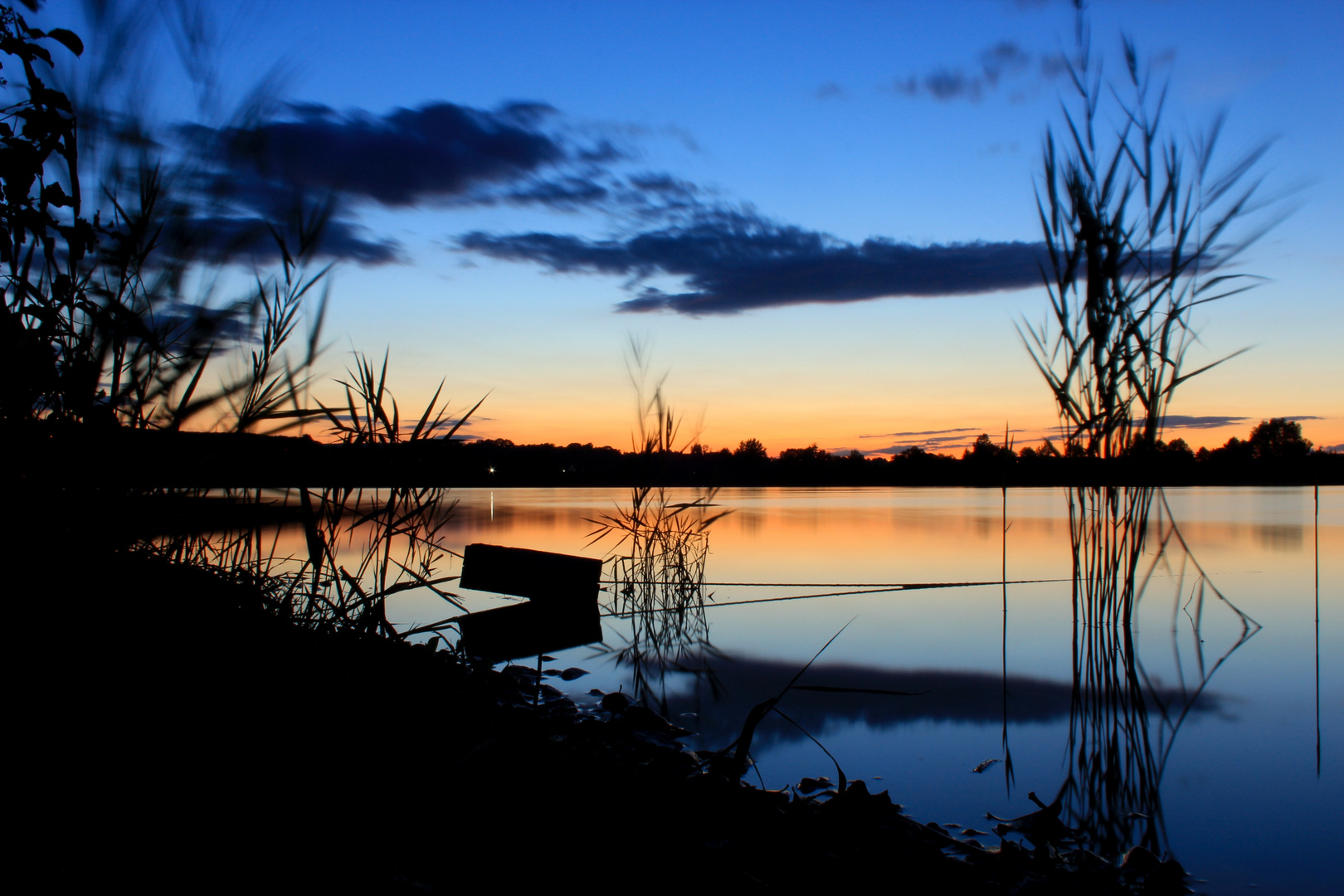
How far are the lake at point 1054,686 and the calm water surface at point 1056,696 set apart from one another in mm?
12

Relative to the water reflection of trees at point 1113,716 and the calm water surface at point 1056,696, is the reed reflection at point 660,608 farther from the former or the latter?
the water reflection of trees at point 1113,716

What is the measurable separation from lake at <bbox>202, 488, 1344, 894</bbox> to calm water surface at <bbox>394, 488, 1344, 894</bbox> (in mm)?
12

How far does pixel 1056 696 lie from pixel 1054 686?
0.17 metres

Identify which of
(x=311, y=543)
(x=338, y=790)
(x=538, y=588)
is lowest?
(x=538, y=588)

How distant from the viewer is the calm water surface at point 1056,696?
2.13 m

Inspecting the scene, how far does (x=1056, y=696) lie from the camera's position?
323 centimetres

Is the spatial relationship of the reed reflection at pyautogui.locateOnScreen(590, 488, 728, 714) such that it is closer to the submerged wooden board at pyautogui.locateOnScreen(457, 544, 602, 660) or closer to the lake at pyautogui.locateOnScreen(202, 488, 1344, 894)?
the lake at pyautogui.locateOnScreen(202, 488, 1344, 894)

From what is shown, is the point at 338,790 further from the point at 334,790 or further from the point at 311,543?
the point at 311,543

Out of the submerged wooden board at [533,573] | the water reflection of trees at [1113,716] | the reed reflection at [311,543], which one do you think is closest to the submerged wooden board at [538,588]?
the submerged wooden board at [533,573]

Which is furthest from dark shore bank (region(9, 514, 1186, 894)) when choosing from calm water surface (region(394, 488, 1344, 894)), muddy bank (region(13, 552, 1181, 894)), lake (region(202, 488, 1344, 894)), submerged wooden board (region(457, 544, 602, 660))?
submerged wooden board (region(457, 544, 602, 660))

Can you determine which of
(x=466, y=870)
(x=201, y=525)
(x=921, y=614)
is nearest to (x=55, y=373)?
(x=201, y=525)

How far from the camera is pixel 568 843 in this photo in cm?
136

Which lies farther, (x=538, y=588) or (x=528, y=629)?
(x=538, y=588)

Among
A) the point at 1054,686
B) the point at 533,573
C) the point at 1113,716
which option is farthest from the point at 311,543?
the point at 1054,686
